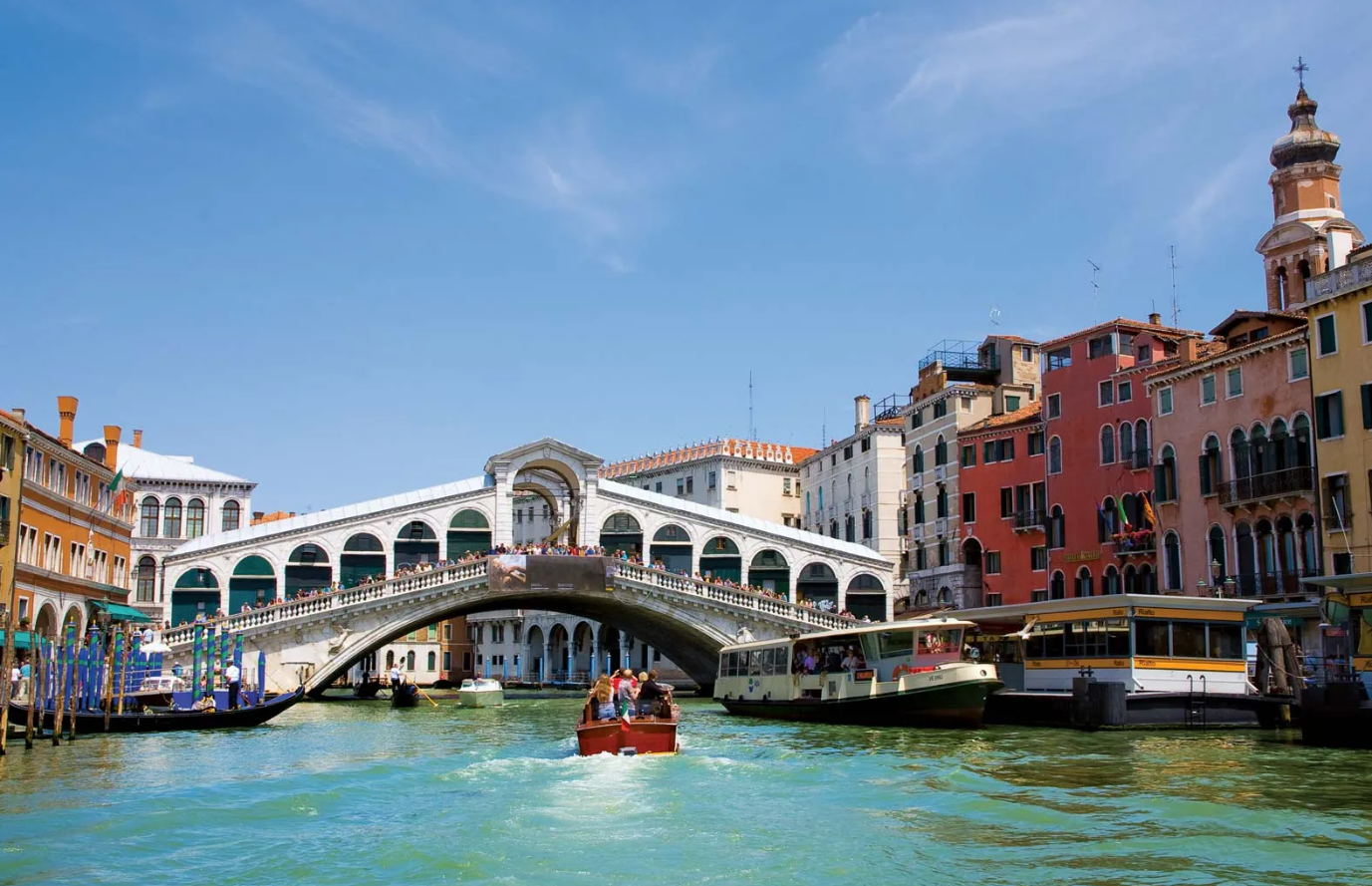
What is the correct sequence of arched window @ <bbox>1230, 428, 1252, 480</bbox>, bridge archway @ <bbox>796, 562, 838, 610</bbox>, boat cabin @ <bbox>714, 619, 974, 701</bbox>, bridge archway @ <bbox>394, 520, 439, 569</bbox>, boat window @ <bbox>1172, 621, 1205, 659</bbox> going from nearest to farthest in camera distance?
boat window @ <bbox>1172, 621, 1205, 659</bbox>, boat cabin @ <bbox>714, 619, 974, 701</bbox>, arched window @ <bbox>1230, 428, 1252, 480</bbox>, bridge archway @ <bbox>394, 520, 439, 569</bbox>, bridge archway @ <bbox>796, 562, 838, 610</bbox>

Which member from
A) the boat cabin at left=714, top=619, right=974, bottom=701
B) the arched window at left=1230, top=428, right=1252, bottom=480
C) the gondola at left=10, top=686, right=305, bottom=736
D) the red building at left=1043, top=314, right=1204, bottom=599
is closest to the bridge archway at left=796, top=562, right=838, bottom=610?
the red building at left=1043, top=314, right=1204, bottom=599

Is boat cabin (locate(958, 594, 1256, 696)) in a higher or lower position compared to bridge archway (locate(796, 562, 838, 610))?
lower

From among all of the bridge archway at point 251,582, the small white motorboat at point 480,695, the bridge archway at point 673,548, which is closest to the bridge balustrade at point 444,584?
the bridge archway at point 251,582

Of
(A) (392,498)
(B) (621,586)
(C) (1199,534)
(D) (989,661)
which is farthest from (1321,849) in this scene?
(A) (392,498)

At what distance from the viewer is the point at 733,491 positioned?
213ft

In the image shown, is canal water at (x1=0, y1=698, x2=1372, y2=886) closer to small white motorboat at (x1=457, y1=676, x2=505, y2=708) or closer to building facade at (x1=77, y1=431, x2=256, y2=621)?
small white motorboat at (x1=457, y1=676, x2=505, y2=708)

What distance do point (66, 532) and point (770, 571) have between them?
874 inches

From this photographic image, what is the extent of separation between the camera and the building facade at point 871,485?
5403cm

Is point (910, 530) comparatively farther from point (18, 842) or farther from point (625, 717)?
point (18, 842)

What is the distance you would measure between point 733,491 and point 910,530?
1622cm

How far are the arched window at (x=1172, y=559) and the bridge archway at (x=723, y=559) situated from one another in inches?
588

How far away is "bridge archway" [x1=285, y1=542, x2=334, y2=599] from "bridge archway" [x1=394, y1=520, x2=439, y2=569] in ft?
7.09

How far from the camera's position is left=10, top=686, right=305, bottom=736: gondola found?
1025 inches

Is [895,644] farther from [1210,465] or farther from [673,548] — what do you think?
[673,548]
